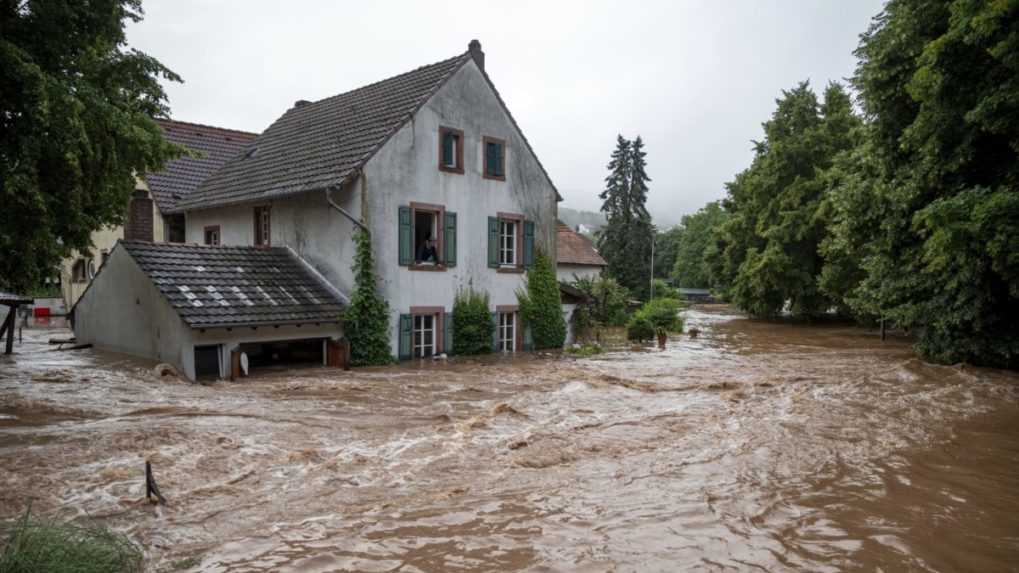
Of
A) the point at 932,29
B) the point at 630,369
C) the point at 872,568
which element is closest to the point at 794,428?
the point at 872,568

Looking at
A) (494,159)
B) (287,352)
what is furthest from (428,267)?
(287,352)

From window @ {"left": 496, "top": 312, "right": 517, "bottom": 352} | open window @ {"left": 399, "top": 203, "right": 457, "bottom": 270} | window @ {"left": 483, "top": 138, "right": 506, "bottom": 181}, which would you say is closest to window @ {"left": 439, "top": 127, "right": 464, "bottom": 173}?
window @ {"left": 483, "top": 138, "right": 506, "bottom": 181}

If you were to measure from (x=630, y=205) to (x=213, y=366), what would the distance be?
47428mm

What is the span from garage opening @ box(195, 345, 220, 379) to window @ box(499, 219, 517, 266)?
8793 millimetres

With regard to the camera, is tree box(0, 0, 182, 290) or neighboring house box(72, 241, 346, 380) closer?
tree box(0, 0, 182, 290)

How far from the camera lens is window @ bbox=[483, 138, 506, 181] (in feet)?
70.4

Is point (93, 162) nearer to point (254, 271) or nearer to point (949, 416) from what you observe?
point (254, 271)

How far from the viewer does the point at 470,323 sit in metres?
20.8

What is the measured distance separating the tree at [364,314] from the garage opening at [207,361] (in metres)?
3.16

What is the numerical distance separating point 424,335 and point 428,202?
3761 mm

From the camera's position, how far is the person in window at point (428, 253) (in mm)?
20188

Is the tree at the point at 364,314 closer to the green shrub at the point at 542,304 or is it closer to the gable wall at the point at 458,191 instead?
the gable wall at the point at 458,191

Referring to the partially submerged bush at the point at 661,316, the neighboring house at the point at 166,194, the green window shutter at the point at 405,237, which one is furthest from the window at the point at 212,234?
the partially submerged bush at the point at 661,316

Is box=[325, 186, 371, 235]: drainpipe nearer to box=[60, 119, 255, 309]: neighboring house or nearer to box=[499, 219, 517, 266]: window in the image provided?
box=[499, 219, 517, 266]: window
